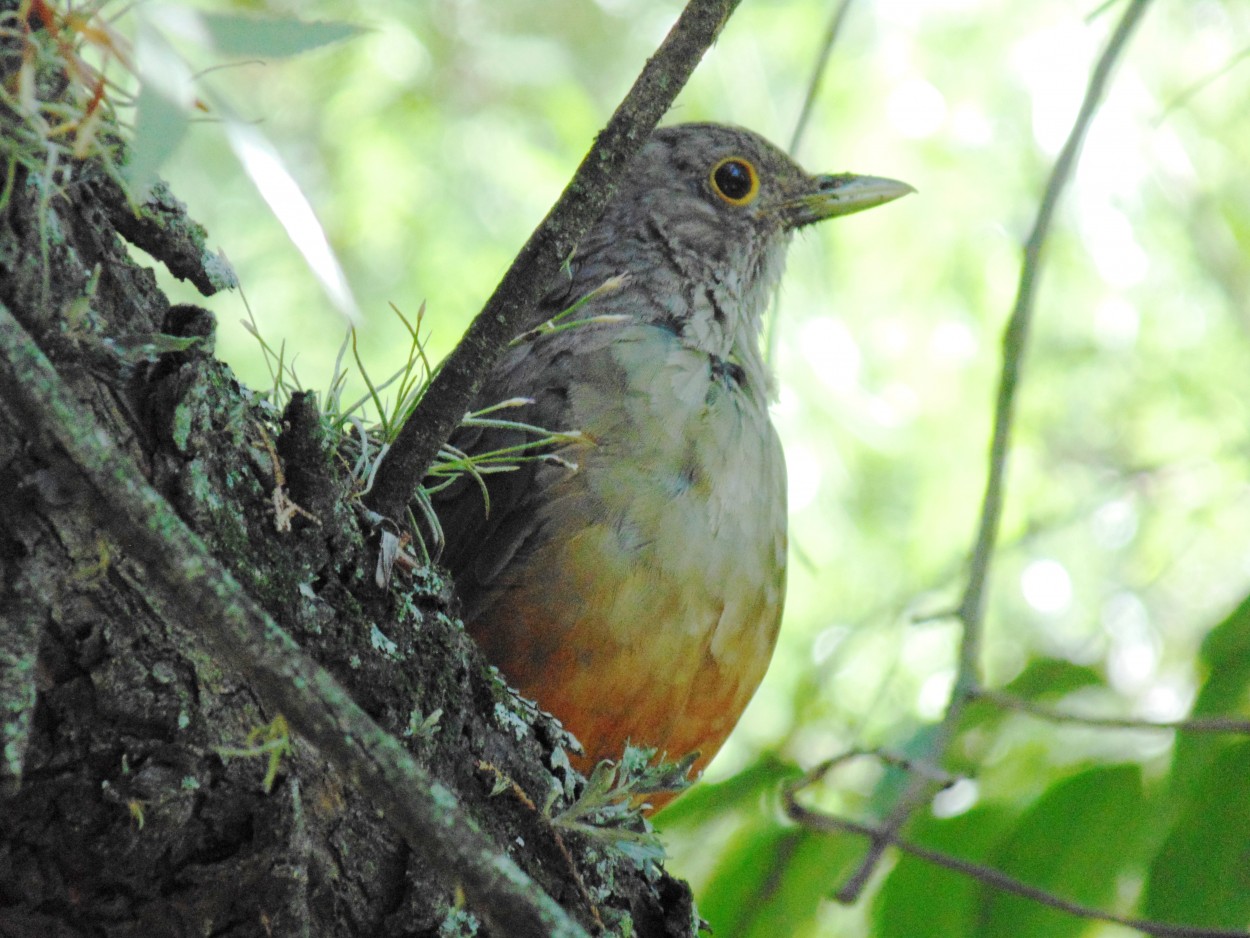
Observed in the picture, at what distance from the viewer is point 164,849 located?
1902 mm

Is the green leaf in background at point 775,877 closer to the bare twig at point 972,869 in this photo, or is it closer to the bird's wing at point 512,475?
the bare twig at point 972,869

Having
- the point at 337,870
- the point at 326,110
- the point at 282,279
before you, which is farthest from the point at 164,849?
the point at 326,110

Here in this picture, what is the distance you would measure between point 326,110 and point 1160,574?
4.83 m

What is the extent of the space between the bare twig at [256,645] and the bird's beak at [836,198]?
3652 millimetres

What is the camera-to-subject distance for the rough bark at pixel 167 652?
5.71 ft

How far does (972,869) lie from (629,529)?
3.74 feet

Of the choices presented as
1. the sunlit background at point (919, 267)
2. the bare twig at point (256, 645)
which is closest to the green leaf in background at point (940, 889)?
the bare twig at point (256, 645)

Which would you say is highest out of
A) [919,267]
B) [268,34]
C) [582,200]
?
[919,267]

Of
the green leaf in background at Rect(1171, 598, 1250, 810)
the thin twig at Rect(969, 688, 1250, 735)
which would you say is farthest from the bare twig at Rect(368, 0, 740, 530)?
the green leaf in background at Rect(1171, 598, 1250, 810)

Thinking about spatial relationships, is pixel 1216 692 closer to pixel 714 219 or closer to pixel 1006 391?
pixel 1006 391

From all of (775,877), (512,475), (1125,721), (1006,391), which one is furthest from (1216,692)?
(512,475)

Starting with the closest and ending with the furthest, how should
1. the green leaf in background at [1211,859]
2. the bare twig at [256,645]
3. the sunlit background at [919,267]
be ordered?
the bare twig at [256,645] < the green leaf in background at [1211,859] < the sunlit background at [919,267]

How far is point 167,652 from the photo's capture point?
187 cm

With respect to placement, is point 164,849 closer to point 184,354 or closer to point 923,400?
point 184,354
